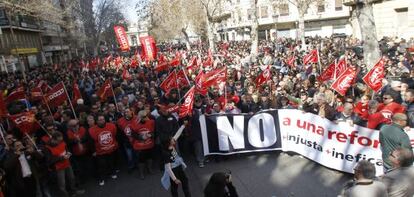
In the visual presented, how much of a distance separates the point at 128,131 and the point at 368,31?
8.51 m

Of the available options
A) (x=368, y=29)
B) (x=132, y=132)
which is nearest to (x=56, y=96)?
(x=132, y=132)

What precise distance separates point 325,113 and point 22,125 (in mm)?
6296

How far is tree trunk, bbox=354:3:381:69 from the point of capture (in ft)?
40.2

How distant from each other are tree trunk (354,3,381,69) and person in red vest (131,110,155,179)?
792cm

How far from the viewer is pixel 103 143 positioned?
8.28 metres

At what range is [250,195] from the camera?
22.8 feet

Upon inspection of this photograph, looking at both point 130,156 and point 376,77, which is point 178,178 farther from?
point 376,77

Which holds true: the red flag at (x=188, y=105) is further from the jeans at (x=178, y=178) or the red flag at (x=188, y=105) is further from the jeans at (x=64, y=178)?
the jeans at (x=64, y=178)

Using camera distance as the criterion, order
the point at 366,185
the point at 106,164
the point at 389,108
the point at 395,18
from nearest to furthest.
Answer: the point at 366,185, the point at 389,108, the point at 106,164, the point at 395,18

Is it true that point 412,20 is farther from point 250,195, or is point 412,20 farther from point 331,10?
point 250,195

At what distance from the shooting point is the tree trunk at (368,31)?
40.2 feet

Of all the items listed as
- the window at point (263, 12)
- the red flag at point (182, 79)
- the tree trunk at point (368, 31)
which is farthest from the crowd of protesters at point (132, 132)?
the window at point (263, 12)

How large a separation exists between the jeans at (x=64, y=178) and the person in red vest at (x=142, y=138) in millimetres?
1405

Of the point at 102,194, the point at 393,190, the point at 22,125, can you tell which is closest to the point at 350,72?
the point at 393,190
